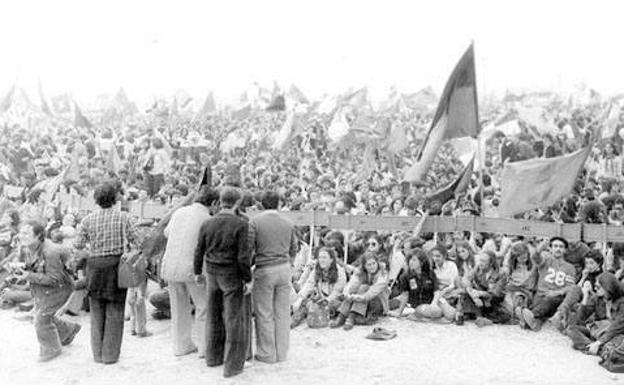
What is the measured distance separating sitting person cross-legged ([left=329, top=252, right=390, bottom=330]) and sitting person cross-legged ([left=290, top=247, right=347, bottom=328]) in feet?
0.37

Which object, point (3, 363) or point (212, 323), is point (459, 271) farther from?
point (3, 363)

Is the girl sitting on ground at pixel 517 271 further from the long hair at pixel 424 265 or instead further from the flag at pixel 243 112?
the flag at pixel 243 112

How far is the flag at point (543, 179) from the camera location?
9742 mm

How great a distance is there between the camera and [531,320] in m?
8.30

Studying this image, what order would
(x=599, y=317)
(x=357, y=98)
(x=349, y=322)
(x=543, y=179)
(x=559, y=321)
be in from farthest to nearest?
(x=357, y=98), (x=543, y=179), (x=349, y=322), (x=559, y=321), (x=599, y=317)

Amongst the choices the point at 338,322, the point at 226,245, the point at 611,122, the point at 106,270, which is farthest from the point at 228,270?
the point at 611,122

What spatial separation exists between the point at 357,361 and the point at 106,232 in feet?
8.88

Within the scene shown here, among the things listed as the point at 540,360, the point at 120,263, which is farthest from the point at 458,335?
the point at 120,263

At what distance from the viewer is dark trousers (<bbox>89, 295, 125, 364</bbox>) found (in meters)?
6.88

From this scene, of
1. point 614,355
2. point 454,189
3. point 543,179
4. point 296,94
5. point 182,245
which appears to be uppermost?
point 296,94

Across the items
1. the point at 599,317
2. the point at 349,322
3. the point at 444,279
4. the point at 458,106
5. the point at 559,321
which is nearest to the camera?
the point at 599,317

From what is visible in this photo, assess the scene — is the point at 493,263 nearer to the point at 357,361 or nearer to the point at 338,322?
the point at 338,322

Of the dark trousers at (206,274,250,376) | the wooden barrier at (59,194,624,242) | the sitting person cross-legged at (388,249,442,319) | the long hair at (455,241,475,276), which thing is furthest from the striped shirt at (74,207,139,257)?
the long hair at (455,241,475,276)

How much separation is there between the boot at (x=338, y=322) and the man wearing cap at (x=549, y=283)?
2.03 m
